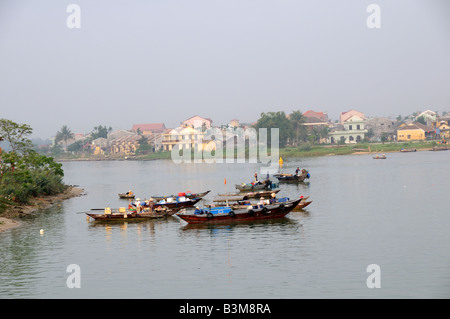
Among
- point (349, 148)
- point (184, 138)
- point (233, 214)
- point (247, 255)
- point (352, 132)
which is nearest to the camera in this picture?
point (247, 255)

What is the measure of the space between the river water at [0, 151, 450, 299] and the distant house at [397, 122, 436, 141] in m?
79.5

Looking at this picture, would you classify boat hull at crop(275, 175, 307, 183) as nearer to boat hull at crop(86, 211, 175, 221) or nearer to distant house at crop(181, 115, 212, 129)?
boat hull at crop(86, 211, 175, 221)

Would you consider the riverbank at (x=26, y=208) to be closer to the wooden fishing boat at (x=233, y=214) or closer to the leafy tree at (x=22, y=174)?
the leafy tree at (x=22, y=174)

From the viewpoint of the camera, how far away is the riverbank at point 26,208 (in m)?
32.5

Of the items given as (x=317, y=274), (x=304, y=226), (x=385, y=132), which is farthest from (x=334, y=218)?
(x=385, y=132)

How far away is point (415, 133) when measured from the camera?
11425cm

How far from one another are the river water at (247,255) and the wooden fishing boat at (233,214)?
608mm

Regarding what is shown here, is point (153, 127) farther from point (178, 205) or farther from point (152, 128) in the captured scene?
point (178, 205)

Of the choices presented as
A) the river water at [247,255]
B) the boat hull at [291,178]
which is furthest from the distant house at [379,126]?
the river water at [247,255]

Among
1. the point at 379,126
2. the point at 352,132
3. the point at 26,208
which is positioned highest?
the point at 379,126

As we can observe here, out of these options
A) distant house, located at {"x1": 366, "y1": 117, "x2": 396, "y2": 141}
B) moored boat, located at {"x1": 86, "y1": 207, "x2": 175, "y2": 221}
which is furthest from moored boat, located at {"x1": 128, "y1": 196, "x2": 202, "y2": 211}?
distant house, located at {"x1": 366, "y1": 117, "x2": 396, "y2": 141}

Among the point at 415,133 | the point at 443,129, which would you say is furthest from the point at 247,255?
the point at 443,129

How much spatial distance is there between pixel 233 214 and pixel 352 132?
93.4m
